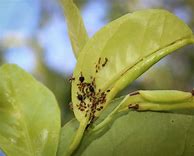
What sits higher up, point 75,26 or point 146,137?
point 75,26

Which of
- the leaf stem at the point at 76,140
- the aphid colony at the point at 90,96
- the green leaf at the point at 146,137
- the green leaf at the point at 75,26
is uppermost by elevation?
the green leaf at the point at 75,26

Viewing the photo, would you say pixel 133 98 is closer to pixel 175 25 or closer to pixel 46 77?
pixel 175 25

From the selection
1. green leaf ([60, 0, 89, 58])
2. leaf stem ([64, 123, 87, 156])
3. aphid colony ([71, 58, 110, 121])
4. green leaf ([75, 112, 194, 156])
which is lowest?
green leaf ([75, 112, 194, 156])

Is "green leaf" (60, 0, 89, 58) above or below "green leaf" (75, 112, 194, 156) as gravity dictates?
above

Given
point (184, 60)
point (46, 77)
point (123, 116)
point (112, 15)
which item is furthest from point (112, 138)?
point (184, 60)
